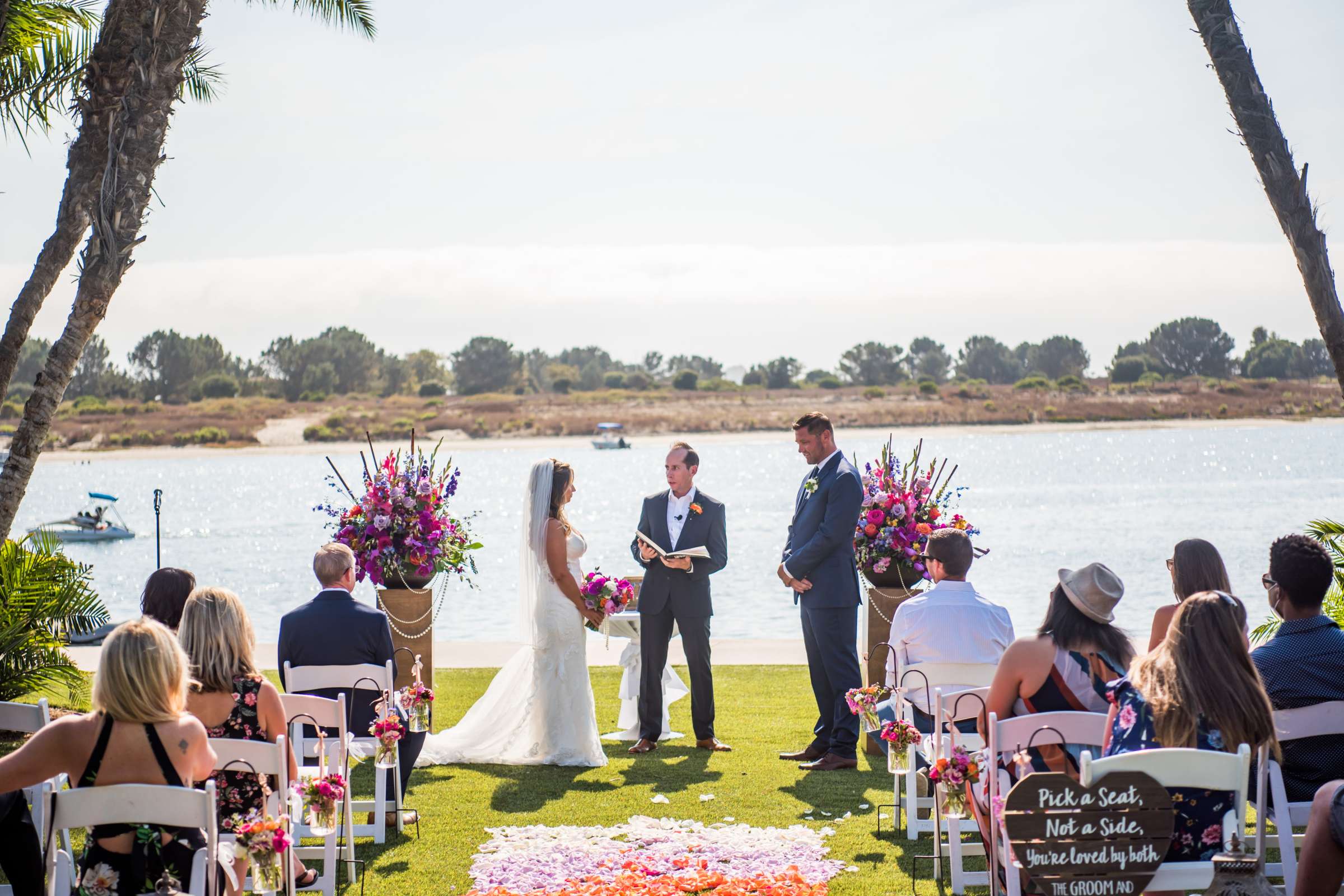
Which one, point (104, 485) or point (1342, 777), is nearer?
point (1342, 777)

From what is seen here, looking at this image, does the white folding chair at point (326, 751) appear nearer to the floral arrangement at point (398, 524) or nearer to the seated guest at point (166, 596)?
the seated guest at point (166, 596)

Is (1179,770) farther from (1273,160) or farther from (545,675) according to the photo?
(545,675)

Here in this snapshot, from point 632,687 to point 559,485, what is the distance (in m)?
1.96

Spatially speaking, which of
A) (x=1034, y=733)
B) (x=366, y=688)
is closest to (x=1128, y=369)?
(x=366, y=688)

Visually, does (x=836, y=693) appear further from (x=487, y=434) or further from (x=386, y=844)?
(x=487, y=434)

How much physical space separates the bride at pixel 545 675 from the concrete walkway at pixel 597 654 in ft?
11.0

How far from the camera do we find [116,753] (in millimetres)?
3906

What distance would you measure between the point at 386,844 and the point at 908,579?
395cm

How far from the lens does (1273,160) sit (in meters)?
7.43

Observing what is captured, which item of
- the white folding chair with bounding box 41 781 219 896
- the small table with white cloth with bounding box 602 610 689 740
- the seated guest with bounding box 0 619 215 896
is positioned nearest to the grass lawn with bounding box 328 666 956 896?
the small table with white cloth with bounding box 602 610 689 740

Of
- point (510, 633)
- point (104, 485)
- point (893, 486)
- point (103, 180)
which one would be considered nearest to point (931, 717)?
point (893, 486)

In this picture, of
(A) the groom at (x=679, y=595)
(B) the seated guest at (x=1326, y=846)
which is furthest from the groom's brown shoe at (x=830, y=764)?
(B) the seated guest at (x=1326, y=846)

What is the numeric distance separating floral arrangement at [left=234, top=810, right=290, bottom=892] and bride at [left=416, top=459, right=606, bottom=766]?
4.22 metres

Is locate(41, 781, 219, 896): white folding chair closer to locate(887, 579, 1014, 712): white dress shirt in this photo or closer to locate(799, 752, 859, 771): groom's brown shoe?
locate(887, 579, 1014, 712): white dress shirt
